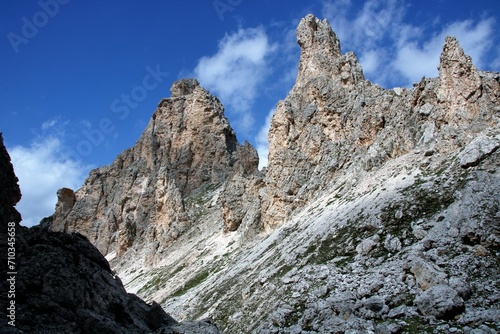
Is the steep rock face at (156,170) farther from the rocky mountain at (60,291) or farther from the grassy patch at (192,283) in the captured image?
the rocky mountain at (60,291)

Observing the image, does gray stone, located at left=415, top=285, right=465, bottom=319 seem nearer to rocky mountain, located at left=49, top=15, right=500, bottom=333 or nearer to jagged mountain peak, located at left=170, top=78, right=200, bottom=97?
rocky mountain, located at left=49, top=15, right=500, bottom=333

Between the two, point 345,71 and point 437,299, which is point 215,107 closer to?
point 345,71

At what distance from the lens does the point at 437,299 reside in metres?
20.0

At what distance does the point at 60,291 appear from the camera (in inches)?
604

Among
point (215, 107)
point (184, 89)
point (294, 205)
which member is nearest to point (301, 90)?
point (294, 205)

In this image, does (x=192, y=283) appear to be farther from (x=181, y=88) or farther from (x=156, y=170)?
(x=181, y=88)

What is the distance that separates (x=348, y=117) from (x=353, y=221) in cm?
3369

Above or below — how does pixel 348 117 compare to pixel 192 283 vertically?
above

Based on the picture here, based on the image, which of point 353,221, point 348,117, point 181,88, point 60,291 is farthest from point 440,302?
point 181,88

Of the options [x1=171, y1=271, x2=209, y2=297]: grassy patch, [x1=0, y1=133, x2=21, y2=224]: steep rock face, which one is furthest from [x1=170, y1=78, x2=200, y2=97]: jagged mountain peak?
[x1=0, y1=133, x2=21, y2=224]: steep rock face

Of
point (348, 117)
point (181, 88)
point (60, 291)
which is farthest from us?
point (181, 88)

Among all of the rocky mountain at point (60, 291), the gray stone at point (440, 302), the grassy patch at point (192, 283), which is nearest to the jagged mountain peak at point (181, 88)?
the grassy patch at point (192, 283)

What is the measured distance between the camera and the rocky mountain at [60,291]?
46.8 ft

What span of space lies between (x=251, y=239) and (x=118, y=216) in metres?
87.5
